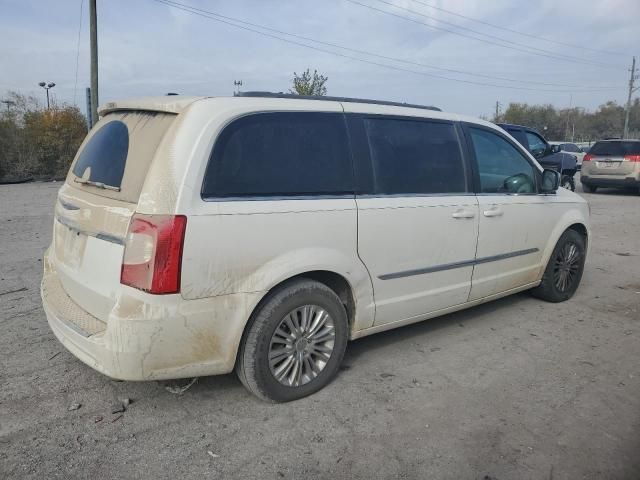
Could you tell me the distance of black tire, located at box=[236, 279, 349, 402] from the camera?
3.05m

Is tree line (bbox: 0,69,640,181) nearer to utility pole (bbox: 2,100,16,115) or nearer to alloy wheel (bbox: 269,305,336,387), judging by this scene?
utility pole (bbox: 2,100,16,115)

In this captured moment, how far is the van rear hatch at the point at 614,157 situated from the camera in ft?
52.4

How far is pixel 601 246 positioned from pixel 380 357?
6177mm

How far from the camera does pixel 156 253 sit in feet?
8.79

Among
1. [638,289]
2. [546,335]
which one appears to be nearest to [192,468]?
[546,335]

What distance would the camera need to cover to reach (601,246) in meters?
8.59

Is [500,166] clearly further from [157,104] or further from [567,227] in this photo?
[157,104]

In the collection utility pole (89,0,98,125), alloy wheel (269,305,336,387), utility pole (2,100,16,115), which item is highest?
utility pole (89,0,98,125)

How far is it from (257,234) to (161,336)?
73 cm

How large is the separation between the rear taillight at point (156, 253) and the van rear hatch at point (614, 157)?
1666cm

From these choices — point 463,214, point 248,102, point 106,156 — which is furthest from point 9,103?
point 463,214

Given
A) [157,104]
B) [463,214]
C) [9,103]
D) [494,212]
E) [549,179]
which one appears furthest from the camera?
[9,103]

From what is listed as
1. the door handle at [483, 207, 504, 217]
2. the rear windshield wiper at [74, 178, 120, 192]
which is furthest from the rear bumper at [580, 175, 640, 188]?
the rear windshield wiper at [74, 178, 120, 192]

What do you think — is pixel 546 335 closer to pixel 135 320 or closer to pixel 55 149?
pixel 135 320
